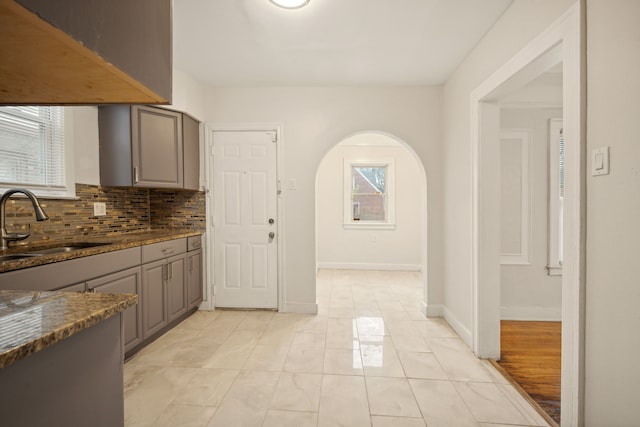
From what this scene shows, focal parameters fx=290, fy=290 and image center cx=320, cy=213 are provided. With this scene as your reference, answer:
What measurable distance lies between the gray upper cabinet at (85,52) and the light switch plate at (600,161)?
1677mm

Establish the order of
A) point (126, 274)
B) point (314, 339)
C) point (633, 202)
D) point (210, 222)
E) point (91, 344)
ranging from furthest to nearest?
point (210, 222) → point (314, 339) → point (126, 274) → point (633, 202) → point (91, 344)

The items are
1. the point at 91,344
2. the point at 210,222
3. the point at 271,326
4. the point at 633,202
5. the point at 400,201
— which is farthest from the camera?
the point at 400,201

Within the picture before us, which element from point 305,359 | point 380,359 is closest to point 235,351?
point 305,359

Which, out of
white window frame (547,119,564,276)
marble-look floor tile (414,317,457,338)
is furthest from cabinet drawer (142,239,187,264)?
white window frame (547,119,564,276)

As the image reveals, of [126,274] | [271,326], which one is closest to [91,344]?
[126,274]

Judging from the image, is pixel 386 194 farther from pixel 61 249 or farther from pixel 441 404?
pixel 61 249

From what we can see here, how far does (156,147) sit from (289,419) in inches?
102

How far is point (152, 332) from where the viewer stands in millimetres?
2477

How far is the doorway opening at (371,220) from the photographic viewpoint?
5656 mm

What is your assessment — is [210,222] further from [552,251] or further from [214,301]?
[552,251]

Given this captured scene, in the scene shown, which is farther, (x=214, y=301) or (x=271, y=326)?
(x=214, y=301)

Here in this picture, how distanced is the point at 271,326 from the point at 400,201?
3.71m

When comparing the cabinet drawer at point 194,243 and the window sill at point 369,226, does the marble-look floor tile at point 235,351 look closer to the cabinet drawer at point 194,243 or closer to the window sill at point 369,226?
the cabinet drawer at point 194,243

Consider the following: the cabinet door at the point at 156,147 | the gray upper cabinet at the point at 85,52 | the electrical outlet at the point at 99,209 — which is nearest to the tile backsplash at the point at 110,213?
the electrical outlet at the point at 99,209
